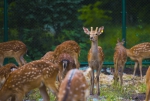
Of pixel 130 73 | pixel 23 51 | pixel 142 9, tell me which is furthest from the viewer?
pixel 142 9

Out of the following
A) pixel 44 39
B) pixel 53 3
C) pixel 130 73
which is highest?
pixel 53 3

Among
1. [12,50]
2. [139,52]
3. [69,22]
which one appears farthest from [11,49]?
[139,52]

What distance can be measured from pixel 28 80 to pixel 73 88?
2.24 metres

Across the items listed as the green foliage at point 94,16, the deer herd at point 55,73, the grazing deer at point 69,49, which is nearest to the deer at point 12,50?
the deer herd at point 55,73

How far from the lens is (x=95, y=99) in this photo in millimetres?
11242

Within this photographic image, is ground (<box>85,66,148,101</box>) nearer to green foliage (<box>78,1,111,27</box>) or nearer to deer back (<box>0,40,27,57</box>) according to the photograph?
green foliage (<box>78,1,111,27</box>)

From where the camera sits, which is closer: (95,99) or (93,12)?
(95,99)

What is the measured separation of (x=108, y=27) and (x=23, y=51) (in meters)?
3.32

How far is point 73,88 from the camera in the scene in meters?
7.45

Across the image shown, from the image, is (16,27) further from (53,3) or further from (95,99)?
(95,99)

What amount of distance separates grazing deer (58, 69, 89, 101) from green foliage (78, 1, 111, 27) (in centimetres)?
829

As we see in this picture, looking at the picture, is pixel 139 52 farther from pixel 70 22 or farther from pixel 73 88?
pixel 73 88

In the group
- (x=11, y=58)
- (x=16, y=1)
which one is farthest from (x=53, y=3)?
(x=11, y=58)

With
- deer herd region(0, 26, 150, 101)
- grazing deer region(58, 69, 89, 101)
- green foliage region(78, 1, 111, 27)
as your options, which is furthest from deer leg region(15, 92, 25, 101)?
green foliage region(78, 1, 111, 27)
